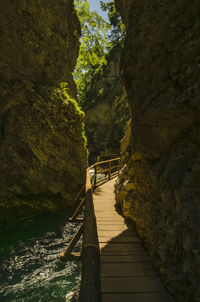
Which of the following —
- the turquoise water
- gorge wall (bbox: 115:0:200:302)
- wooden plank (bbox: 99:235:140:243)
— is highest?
gorge wall (bbox: 115:0:200:302)

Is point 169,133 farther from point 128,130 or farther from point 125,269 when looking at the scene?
point 128,130

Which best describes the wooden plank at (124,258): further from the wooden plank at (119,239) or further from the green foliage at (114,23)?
the green foliage at (114,23)

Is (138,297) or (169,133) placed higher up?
(169,133)

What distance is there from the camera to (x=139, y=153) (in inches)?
130

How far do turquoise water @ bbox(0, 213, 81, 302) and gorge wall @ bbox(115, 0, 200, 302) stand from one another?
3.13 metres

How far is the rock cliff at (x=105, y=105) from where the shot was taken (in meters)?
28.8

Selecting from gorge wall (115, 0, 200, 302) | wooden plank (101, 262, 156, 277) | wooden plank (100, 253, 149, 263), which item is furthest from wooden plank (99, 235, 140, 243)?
wooden plank (101, 262, 156, 277)

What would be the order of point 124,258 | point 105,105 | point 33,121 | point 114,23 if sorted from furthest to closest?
1. point 105,105
2. point 114,23
3. point 33,121
4. point 124,258

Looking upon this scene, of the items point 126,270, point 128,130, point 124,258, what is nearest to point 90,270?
point 126,270

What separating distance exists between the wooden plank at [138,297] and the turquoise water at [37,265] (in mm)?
2842

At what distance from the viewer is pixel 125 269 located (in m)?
2.70

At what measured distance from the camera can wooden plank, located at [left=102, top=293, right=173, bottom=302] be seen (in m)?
2.14

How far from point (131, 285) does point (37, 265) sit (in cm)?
428

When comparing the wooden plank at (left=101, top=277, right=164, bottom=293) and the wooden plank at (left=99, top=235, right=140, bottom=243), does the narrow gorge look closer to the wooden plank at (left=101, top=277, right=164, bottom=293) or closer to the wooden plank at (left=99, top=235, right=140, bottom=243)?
the wooden plank at (left=101, top=277, right=164, bottom=293)
